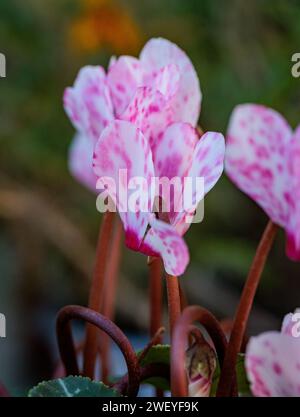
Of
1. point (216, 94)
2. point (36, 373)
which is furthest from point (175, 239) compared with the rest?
point (36, 373)

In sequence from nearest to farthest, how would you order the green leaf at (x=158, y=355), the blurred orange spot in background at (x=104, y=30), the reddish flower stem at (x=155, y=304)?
1. the green leaf at (x=158, y=355)
2. the reddish flower stem at (x=155, y=304)
3. the blurred orange spot in background at (x=104, y=30)

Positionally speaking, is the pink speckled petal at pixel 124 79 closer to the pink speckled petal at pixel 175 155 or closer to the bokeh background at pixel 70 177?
the pink speckled petal at pixel 175 155

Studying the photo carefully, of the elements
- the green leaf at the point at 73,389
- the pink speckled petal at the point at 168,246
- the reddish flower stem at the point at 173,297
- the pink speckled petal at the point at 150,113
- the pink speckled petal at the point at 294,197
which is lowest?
the green leaf at the point at 73,389

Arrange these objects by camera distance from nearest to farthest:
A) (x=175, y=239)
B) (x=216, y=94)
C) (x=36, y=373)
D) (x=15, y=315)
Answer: (x=175, y=239) → (x=216, y=94) → (x=36, y=373) → (x=15, y=315)

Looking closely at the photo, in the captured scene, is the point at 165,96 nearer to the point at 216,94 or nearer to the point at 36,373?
the point at 216,94

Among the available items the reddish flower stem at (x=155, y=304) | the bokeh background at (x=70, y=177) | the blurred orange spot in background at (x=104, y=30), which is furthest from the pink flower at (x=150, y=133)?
the blurred orange spot in background at (x=104, y=30)

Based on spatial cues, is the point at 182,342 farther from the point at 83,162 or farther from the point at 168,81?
the point at 83,162

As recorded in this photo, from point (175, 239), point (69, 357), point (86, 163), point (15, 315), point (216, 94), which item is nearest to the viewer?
point (175, 239)

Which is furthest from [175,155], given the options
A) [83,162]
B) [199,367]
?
[83,162]
